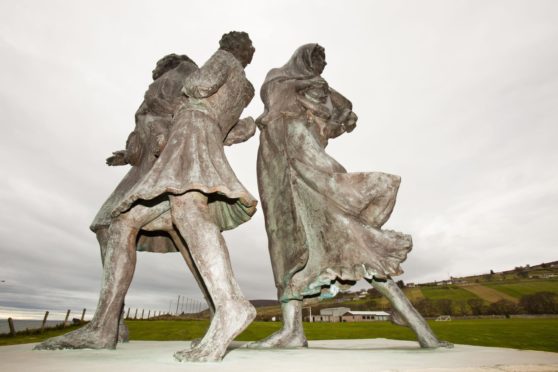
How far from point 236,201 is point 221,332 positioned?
1.29 meters

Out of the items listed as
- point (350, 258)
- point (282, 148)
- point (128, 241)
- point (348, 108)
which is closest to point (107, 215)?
point (128, 241)

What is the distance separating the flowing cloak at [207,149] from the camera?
9.72 feet

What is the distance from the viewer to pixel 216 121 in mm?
3594

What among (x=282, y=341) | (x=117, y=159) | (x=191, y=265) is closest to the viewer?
(x=282, y=341)

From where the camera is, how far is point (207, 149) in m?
3.23

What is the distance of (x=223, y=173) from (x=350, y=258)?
176 centimetres

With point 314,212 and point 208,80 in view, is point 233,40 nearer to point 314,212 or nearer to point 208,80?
point 208,80

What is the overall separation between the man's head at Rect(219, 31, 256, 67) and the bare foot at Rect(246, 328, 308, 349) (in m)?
3.37

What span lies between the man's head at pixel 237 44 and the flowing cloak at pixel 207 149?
1.32 ft

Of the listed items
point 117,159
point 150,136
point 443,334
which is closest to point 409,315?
point 150,136

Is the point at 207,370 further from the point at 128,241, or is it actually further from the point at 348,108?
the point at 348,108

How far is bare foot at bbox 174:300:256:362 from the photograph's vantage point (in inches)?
92.0

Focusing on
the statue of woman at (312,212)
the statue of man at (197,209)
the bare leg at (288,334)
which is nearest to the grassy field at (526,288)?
the statue of woman at (312,212)

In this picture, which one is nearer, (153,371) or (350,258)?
(153,371)
